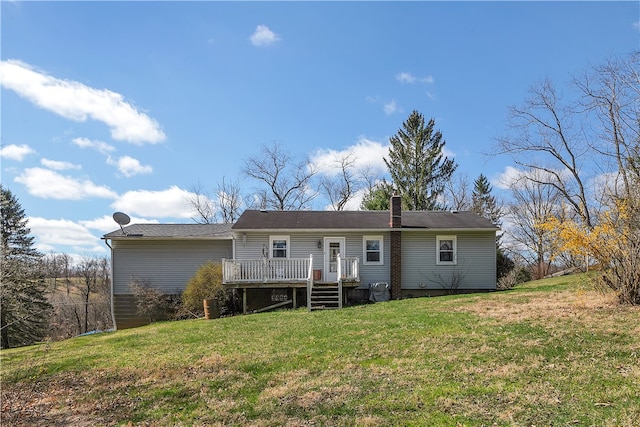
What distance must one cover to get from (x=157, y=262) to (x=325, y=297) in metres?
8.57

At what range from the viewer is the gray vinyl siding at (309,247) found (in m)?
17.8

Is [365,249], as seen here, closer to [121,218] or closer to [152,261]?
[152,261]

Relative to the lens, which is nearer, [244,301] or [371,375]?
[371,375]

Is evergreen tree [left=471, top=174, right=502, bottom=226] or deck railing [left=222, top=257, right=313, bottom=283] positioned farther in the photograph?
evergreen tree [left=471, top=174, right=502, bottom=226]

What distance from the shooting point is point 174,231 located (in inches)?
798

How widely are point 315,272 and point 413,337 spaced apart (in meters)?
9.82

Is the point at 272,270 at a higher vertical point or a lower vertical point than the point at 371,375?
higher

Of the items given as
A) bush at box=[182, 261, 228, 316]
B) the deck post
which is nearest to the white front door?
the deck post

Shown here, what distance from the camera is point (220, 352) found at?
8.54 metres

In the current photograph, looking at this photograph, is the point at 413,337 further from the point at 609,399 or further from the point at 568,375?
the point at 609,399

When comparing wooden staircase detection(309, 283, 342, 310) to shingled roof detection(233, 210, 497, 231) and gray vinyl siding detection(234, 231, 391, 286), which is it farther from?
shingled roof detection(233, 210, 497, 231)

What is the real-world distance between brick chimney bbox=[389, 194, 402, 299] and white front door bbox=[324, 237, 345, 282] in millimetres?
2167

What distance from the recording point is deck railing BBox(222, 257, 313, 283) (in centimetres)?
1603

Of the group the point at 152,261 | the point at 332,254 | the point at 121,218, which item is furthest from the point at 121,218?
the point at 332,254
